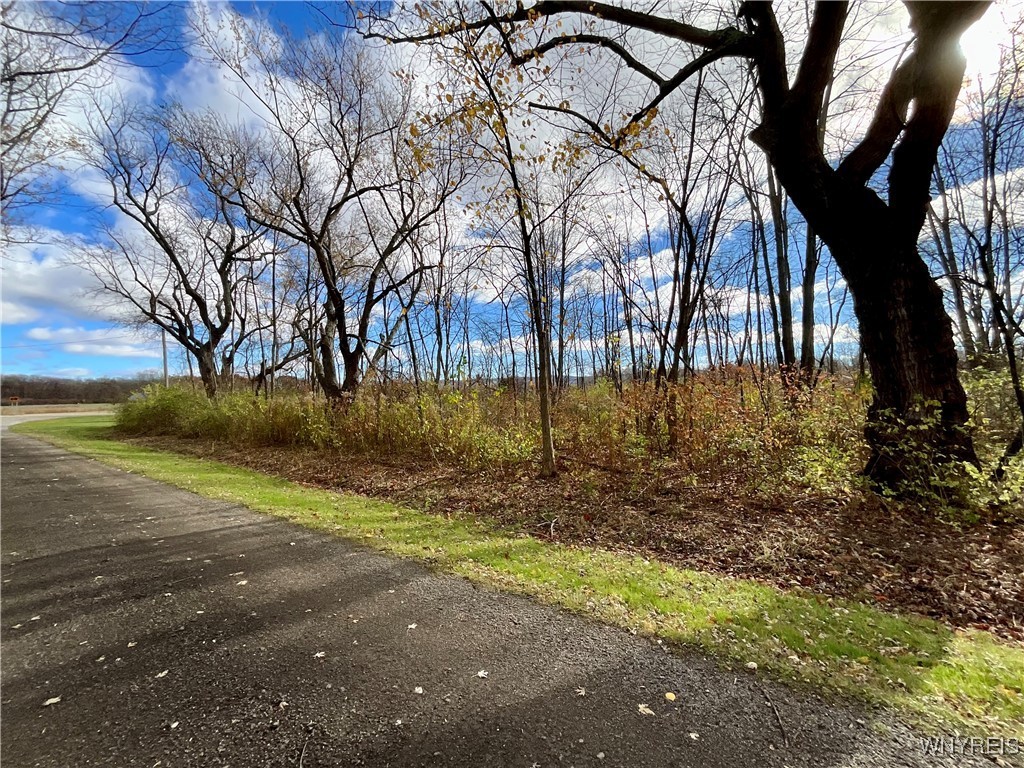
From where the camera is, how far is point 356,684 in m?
2.08

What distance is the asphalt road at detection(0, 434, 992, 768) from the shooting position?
169 centimetres

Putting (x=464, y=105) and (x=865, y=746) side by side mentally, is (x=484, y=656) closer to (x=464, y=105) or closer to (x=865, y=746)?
(x=865, y=746)

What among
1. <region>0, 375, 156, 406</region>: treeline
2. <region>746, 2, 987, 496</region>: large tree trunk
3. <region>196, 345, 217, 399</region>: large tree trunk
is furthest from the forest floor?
<region>0, 375, 156, 406</region>: treeline

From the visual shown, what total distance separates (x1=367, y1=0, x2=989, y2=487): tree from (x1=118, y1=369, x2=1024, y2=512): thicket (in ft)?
1.98

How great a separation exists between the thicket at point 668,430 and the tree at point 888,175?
0.60 metres

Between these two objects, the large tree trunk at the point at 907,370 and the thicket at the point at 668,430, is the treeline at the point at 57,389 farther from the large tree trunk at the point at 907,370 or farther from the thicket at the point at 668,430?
the large tree trunk at the point at 907,370

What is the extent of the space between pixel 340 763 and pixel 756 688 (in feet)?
6.19

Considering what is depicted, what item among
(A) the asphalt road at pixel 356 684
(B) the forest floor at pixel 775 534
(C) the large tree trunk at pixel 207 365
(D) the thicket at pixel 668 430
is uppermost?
(C) the large tree trunk at pixel 207 365

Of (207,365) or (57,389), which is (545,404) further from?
(57,389)

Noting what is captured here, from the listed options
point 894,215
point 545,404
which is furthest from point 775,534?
point 894,215

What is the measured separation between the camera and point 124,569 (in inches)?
142

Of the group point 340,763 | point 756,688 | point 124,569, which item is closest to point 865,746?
point 756,688

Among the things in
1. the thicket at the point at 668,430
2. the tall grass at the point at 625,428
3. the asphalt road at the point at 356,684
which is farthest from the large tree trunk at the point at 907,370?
the asphalt road at the point at 356,684

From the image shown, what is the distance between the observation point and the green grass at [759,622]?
200 cm
